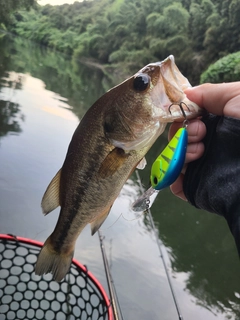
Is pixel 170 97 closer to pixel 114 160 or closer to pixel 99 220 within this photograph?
pixel 114 160

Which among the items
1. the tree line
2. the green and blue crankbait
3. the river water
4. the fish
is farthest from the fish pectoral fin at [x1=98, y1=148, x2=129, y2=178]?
the tree line

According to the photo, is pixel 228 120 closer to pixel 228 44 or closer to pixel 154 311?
pixel 154 311

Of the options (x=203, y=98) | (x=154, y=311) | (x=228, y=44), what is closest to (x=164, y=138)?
(x=154, y=311)

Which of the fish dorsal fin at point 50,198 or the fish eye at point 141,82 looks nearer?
the fish eye at point 141,82

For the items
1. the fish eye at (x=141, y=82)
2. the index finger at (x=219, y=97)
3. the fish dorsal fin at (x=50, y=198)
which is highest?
the index finger at (x=219, y=97)

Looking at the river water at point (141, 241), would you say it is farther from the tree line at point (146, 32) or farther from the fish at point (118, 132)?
the tree line at point (146, 32)

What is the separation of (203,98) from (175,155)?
29 cm

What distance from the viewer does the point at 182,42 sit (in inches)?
1366

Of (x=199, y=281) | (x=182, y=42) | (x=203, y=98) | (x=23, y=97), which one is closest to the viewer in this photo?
(x=203, y=98)

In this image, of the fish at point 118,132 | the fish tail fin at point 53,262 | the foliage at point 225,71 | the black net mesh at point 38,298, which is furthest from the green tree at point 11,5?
the fish at point 118,132

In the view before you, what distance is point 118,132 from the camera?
57.7 inches

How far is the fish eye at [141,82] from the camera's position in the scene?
1.41m

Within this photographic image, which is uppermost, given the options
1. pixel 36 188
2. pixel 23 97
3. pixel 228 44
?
pixel 228 44

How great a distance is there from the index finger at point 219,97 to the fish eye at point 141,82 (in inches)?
→ 7.2
